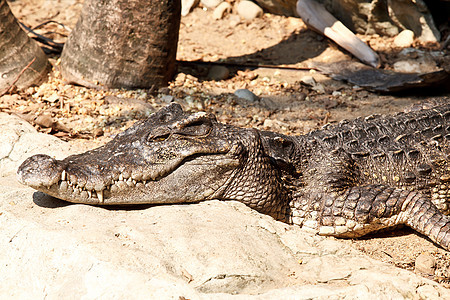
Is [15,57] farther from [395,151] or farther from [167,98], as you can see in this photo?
[395,151]

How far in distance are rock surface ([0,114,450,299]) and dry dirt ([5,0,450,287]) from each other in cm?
74

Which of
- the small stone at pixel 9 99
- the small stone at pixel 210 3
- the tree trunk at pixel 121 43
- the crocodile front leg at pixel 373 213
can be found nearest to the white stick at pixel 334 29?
the small stone at pixel 210 3

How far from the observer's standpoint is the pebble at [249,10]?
8859 mm

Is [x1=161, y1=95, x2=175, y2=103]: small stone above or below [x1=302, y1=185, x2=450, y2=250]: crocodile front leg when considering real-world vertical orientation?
above

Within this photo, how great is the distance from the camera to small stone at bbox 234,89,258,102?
6148mm

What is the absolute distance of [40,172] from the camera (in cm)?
302

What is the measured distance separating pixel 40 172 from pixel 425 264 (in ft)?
8.97

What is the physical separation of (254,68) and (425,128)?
3343mm

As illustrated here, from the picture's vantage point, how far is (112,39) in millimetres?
5836

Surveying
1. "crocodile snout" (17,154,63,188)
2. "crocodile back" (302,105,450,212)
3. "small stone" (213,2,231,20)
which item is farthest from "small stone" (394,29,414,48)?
"crocodile snout" (17,154,63,188)

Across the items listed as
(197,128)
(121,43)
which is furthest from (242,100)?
(197,128)

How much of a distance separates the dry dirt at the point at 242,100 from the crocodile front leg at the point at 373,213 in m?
0.15

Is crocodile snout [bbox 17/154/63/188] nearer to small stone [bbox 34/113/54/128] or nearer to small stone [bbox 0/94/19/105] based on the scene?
small stone [bbox 34/113/54/128]

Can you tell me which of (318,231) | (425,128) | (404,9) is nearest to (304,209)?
(318,231)
